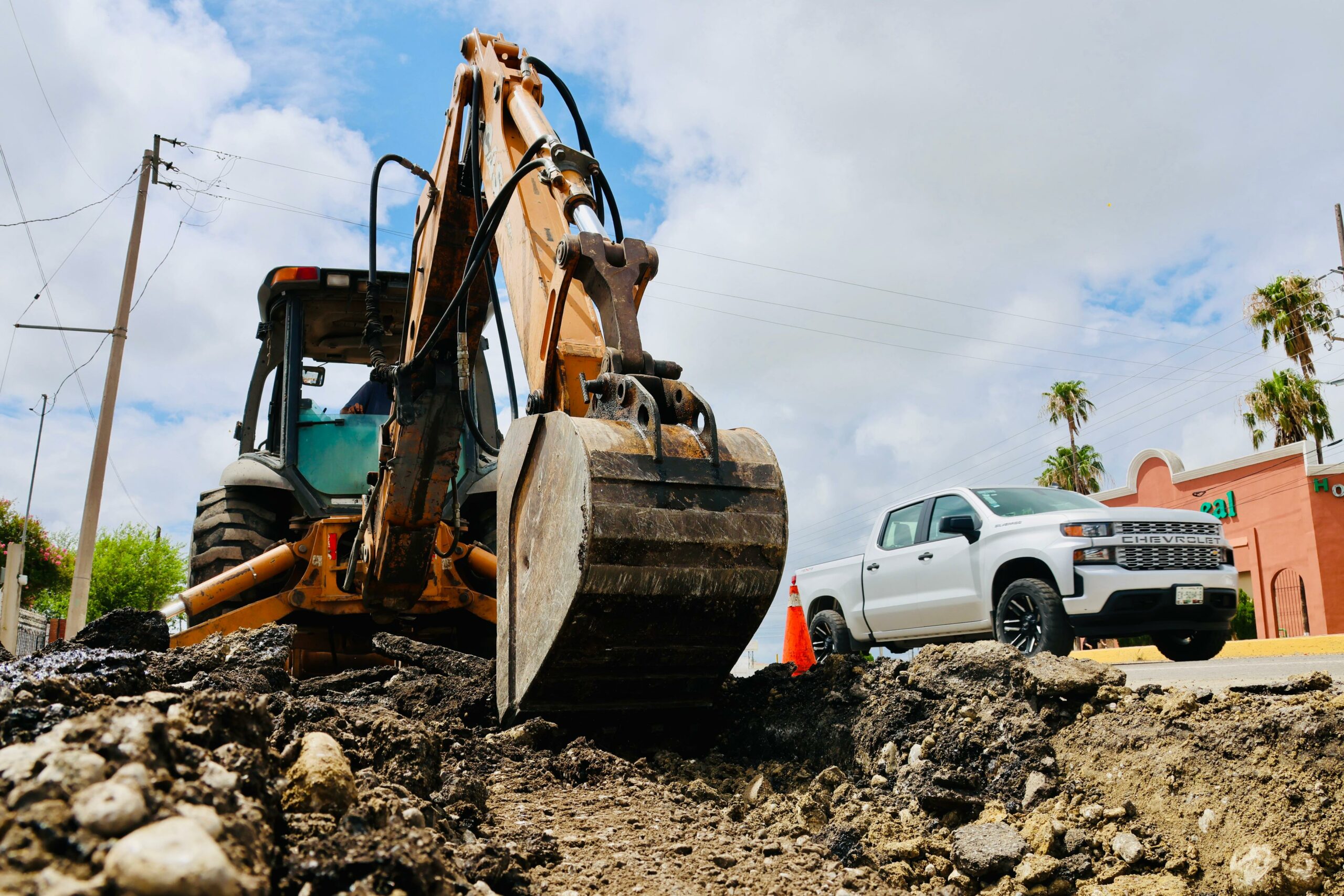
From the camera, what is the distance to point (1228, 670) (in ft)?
27.6

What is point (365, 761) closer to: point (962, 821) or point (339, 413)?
point (962, 821)

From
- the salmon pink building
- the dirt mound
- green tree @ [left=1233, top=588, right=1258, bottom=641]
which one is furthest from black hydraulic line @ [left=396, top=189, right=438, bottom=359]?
green tree @ [left=1233, top=588, right=1258, bottom=641]

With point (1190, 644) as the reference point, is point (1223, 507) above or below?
above

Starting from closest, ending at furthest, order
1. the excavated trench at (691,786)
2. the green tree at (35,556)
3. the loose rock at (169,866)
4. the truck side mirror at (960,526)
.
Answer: the loose rock at (169,866)
the excavated trench at (691,786)
the truck side mirror at (960,526)
the green tree at (35,556)

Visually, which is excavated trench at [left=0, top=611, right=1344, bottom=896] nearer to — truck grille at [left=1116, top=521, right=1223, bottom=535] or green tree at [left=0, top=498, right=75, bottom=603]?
truck grille at [left=1116, top=521, right=1223, bottom=535]

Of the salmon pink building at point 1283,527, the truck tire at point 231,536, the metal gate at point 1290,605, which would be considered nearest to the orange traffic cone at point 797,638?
the truck tire at point 231,536

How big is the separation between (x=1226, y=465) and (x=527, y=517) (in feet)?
86.4

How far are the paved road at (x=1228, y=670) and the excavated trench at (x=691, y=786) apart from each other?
3.17m

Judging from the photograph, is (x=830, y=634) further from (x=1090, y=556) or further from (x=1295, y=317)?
(x=1295, y=317)

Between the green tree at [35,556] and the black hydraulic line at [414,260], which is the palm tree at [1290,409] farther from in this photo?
the green tree at [35,556]

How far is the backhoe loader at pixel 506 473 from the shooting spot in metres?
4.04

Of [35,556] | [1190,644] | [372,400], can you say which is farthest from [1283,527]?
[35,556]

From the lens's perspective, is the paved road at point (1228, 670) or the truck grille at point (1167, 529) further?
the truck grille at point (1167, 529)

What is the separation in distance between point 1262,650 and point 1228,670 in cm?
617
